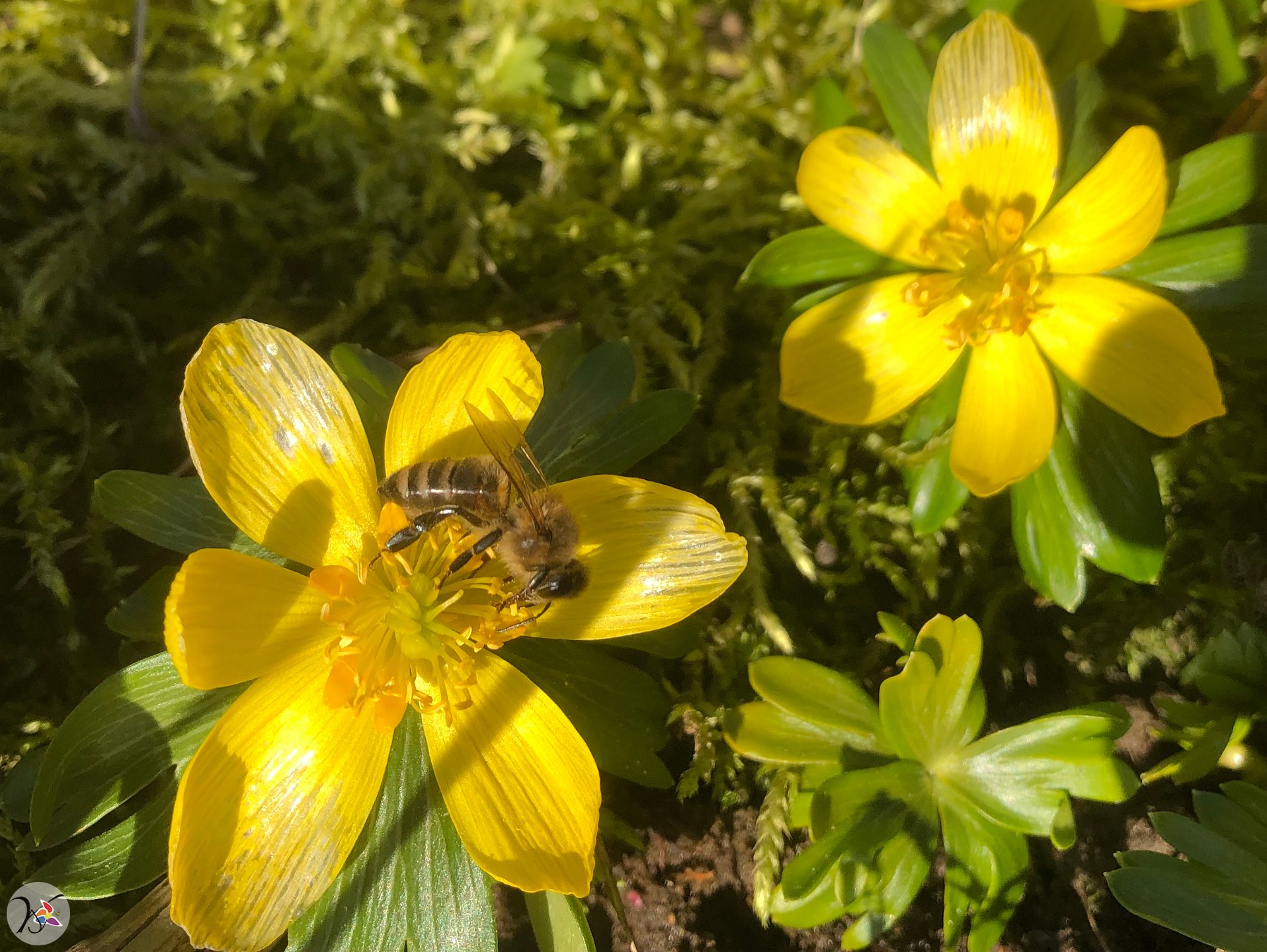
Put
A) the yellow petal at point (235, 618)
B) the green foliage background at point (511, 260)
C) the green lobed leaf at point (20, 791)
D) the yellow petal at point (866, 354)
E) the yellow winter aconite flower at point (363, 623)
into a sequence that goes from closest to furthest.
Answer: the yellow petal at point (235, 618) → the yellow winter aconite flower at point (363, 623) → the green lobed leaf at point (20, 791) → the yellow petal at point (866, 354) → the green foliage background at point (511, 260)

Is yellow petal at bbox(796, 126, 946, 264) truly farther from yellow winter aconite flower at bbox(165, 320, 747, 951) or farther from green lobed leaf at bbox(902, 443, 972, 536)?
yellow winter aconite flower at bbox(165, 320, 747, 951)

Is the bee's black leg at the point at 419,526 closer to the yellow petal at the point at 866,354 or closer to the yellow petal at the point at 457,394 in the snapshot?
the yellow petal at the point at 457,394

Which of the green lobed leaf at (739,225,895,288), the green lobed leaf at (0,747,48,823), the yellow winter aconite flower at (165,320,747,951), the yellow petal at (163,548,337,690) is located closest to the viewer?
the yellow petal at (163,548,337,690)

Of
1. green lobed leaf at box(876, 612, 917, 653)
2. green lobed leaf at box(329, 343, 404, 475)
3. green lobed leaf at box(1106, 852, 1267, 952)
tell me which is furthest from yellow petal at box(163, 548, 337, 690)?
green lobed leaf at box(1106, 852, 1267, 952)

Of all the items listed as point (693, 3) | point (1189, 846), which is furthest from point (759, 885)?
point (693, 3)

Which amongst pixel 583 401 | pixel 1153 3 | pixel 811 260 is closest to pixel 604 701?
pixel 583 401

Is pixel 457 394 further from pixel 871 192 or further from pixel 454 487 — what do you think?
pixel 871 192

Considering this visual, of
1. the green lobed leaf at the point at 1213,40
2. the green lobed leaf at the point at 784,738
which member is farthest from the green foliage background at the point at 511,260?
the green lobed leaf at the point at 784,738
